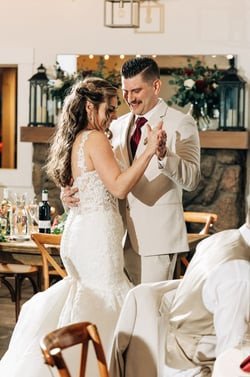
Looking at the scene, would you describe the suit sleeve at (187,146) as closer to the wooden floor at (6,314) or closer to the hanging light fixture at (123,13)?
the wooden floor at (6,314)

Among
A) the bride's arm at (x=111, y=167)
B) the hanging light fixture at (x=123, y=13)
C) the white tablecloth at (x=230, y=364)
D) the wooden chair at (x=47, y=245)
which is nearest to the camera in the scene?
the white tablecloth at (x=230, y=364)

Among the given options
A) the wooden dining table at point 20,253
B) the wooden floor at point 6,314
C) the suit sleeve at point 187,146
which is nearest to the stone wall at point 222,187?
the wooden floor at point 6,314

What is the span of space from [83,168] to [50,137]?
3.94 m

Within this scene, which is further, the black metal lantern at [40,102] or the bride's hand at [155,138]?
the black metal lantern at [40,102]

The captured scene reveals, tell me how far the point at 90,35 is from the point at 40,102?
2.72 feet

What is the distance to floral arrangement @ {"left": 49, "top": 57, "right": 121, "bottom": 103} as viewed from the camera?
8156 millimetres

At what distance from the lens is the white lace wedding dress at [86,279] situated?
13.9 feet

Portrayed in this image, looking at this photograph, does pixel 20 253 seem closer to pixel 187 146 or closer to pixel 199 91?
pixel 187 146

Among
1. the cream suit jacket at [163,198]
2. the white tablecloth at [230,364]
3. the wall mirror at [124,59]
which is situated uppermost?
the wall mirror at [124,59]

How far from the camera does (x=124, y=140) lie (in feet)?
14.4

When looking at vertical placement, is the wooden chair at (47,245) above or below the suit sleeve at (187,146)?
below

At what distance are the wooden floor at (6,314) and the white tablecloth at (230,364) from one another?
9.60 ft

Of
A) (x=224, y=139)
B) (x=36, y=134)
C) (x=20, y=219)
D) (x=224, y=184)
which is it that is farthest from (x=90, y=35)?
(x=20, y=219)

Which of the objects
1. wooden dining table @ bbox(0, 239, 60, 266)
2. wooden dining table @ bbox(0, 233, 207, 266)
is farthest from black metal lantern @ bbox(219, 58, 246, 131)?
wooden dining table @ bbox(0, 239, 60, 266)
